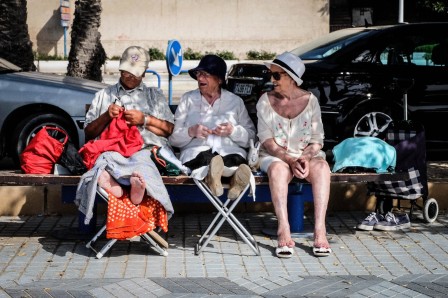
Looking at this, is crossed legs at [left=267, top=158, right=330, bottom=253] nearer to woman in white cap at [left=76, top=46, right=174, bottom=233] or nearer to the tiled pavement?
the tiled pavement

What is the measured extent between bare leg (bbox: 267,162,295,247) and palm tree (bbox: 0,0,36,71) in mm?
7341

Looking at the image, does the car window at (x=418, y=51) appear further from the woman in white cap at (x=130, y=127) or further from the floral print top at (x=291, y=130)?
the woman in white cap at (x=130, y=127)

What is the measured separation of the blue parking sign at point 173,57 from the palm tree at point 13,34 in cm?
227

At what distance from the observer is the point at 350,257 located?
7492 millimetres

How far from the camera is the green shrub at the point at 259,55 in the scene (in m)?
37.1

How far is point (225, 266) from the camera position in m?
7.21

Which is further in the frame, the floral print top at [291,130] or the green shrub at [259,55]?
the green shrub at [259,55]

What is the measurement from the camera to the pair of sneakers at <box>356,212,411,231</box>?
332 inches

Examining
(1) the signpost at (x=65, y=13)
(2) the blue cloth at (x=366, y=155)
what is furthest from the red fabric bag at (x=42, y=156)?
(1) the signpost at (x=65, y=13)

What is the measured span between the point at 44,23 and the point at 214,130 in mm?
31630

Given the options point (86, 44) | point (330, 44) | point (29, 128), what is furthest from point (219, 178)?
point (86, 44)

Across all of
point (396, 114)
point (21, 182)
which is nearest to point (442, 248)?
point (21, 182)

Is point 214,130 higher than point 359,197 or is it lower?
higher

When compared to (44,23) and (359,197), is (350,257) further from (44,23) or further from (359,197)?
(44,23)
